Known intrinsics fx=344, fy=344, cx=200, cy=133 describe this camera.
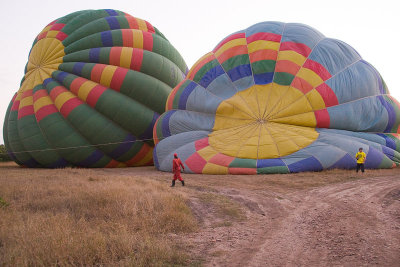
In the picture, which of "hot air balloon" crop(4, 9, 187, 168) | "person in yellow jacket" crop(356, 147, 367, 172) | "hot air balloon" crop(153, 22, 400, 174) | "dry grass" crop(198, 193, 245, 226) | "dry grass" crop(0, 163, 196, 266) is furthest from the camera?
"hot air balloon" crop(4, 9, 187, 168)

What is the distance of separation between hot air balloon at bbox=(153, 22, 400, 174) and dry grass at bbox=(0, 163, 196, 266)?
4356mm

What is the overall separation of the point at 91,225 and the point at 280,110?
8.07 m

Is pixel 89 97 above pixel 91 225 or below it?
above

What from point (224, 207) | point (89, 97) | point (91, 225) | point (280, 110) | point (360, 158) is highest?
point (89, 97)

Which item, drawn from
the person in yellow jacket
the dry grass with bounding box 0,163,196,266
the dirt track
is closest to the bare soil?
the dirt track

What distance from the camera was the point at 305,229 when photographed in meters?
4.63

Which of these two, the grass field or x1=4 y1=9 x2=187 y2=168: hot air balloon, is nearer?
the grass field

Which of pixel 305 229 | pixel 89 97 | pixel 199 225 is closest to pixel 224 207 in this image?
pixel 199 225

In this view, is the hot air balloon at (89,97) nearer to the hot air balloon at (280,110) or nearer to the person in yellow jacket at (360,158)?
the hot air balloon at (280,110)

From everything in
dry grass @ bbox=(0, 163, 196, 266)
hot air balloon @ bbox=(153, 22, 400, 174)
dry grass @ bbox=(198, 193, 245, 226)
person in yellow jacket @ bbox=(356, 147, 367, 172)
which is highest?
hot air balloon @ bbox=(153, 22, 400, 174)

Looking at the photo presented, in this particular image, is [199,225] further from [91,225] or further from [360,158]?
[360,158]

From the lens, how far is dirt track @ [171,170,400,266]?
358 centimetres

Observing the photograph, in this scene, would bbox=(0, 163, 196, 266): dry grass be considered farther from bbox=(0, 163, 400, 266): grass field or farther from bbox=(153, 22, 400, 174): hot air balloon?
bbox=(153, 22, 400, 174): hot air balloon

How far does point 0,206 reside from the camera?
5.84 m
